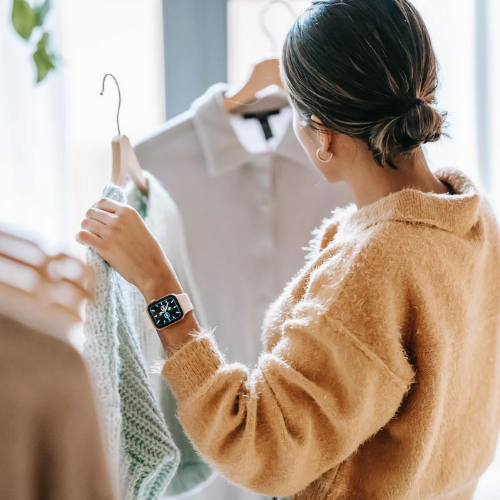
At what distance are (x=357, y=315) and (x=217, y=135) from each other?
0.50m

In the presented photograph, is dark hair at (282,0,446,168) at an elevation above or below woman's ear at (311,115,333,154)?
above

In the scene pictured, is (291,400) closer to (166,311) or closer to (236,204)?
(166,311)

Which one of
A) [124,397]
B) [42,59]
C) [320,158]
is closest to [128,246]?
[124,397]

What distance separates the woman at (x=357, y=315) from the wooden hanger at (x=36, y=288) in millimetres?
251

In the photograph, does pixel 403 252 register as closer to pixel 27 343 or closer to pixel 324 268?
pixel 324 268

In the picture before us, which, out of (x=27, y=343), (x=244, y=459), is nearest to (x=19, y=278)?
(x=27, y=343)

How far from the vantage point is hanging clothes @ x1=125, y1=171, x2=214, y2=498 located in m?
0.87

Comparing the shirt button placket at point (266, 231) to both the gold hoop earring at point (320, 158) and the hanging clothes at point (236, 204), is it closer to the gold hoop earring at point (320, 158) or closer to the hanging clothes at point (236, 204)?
the hanging clothes at point (236, 204)

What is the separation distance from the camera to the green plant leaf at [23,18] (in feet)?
2.72

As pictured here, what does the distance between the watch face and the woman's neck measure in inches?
11.1

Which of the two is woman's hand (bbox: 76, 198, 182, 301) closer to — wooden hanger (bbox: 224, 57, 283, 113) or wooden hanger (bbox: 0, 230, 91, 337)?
wooden hanger (bbox: 0, 230, 91, 337)

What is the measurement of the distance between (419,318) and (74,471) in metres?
0.43

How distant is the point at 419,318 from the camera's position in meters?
0.64

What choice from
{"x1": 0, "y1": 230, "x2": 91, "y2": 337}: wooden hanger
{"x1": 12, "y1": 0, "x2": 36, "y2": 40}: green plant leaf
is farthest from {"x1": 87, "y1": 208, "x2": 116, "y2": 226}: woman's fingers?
{"x1": 12, "y1": 0, "x2": 36, "y2": 40}: green plant leaf
